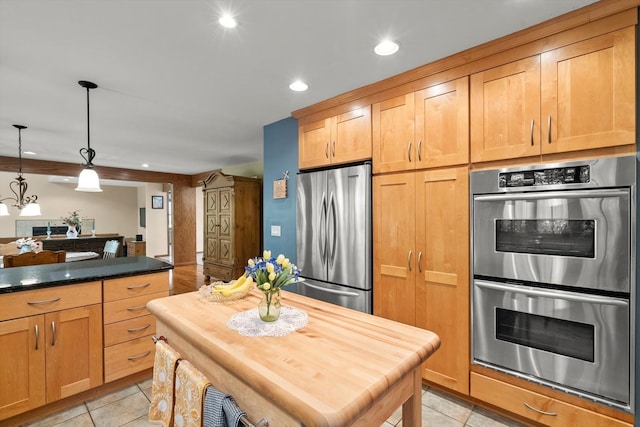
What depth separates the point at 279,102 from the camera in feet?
9.46

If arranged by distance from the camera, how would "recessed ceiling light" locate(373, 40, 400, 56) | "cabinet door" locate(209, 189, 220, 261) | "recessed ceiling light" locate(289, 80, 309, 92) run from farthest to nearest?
"cabinet door" locate(209, 189, 220, 261) < "recessed ceiling light" locate(289, 80, 309, 92) < "recessed ceiling light" locate(373, 40, 400, 56)

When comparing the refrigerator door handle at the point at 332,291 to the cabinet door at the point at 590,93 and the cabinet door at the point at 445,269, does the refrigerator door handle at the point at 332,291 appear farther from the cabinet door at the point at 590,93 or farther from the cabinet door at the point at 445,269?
the cabinet door at the point at 590,93

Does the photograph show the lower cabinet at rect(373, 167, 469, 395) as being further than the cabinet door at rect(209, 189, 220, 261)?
No

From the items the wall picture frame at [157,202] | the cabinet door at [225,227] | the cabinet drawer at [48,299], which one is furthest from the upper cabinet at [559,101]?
the wall picture frame at [157,202]

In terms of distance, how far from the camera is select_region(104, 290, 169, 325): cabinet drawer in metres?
2.22

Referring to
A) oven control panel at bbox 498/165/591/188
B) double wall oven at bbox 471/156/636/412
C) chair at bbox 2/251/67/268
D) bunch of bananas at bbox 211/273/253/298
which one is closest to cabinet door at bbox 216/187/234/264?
chair at bbox 2/251/67/268

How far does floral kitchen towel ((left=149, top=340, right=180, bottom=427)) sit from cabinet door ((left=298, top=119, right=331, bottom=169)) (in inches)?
84.3

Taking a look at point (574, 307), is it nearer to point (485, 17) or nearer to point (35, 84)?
point (485, 17)

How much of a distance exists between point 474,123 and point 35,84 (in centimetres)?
357

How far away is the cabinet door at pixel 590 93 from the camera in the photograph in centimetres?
150

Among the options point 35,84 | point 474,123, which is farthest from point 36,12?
point 474,123

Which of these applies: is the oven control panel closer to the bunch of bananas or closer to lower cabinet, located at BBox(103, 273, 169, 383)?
the bunch of bananas

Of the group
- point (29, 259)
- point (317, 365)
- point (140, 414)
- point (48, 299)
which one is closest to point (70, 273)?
point (48, 299)

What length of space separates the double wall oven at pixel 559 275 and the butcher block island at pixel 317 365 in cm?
103
